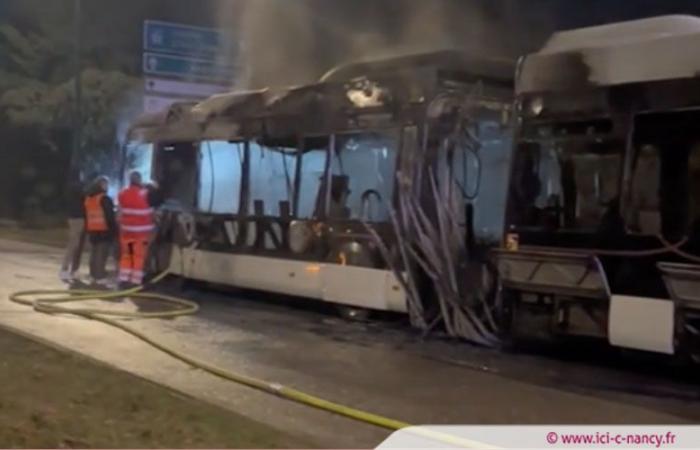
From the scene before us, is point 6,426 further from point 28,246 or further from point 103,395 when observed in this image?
point 28,246

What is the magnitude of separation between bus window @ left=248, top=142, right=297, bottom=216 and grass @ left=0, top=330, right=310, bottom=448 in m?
5.34

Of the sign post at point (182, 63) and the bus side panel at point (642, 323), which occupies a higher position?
Result: the sign post at point (182, 63)

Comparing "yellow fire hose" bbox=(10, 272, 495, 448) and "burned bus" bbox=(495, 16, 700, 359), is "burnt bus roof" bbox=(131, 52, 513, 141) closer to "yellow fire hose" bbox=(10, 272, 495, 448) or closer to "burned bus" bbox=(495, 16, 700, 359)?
"burned bus" bbox=(495, 16, 700, 359)

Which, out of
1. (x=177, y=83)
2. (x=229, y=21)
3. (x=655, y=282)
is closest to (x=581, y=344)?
(x=655, y=282)

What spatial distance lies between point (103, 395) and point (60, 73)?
32.9m

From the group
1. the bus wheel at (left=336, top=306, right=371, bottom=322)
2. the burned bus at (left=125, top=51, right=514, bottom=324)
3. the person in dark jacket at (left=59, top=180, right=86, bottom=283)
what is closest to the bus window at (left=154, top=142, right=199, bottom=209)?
the burned bus at (left=125, top=51, right=514, bottom=324)

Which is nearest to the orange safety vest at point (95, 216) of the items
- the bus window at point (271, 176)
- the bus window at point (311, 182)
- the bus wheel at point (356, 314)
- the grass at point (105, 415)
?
the bus window at point (271, 176)

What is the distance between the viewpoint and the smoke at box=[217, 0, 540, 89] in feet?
84.0

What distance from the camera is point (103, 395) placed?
786cm

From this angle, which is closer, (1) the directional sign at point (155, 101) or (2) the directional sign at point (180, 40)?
(1) the directional sign at point (155, 101)

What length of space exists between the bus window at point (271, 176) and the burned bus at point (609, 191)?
4.24 meters

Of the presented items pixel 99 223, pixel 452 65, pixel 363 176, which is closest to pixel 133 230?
pixel 99 223

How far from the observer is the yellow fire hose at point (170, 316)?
7.39 meters

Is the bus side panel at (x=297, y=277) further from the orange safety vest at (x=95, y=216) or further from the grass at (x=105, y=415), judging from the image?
the grass at (x=105, y=415)
